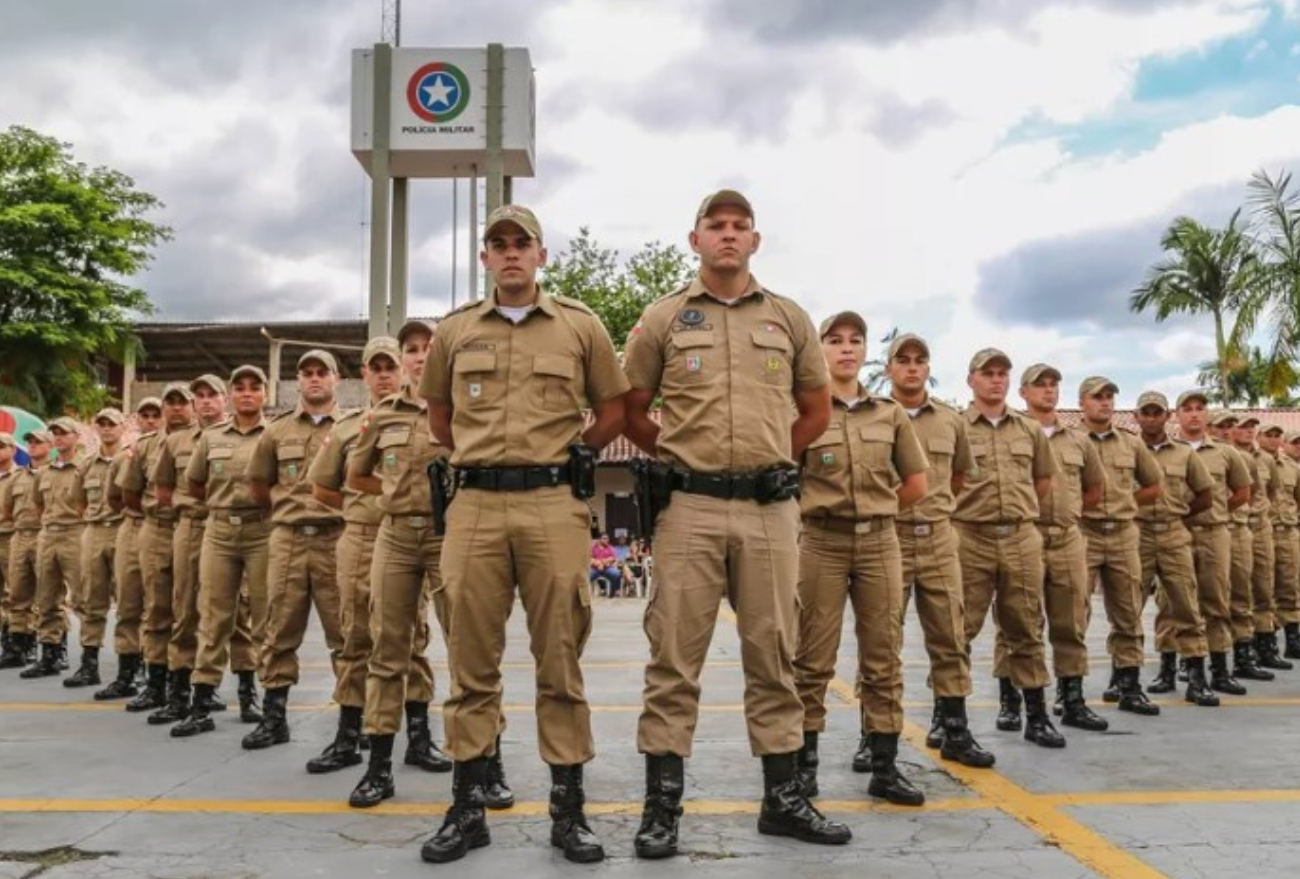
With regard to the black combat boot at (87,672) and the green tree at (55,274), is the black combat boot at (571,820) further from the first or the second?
the green tree at (55,274)

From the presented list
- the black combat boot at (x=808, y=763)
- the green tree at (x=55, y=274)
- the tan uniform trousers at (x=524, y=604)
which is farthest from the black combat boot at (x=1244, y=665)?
the green tree at (x=55, y=274)

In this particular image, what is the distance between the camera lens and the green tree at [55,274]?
2708cm

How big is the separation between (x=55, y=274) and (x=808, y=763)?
91.0 feet

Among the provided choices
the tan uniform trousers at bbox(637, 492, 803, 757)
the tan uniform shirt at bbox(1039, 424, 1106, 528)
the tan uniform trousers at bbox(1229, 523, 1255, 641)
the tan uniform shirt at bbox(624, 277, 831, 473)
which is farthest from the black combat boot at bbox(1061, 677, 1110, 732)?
the tan uniform shirt at bbox(624, 277, 831, 473)

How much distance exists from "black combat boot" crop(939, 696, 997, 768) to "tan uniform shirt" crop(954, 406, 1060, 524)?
3.57 feet

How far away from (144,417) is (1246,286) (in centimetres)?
2105

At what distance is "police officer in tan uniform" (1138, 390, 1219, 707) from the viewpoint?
736 centimetres

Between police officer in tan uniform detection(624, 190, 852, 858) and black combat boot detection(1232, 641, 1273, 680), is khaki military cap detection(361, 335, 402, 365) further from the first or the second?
black combat boot detection(1232, 641, 1273, 680)

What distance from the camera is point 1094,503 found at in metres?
6.69

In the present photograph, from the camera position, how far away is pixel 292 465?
A: 19.6ft

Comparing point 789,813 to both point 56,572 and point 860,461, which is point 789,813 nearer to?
point 860,461

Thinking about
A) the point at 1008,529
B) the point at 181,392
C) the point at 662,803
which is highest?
the point at 181,392

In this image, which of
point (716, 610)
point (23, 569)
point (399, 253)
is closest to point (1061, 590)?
point (716, 610)

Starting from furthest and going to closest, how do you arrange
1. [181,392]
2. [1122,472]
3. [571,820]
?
[181,392] < [1122,472] < [571,820]
